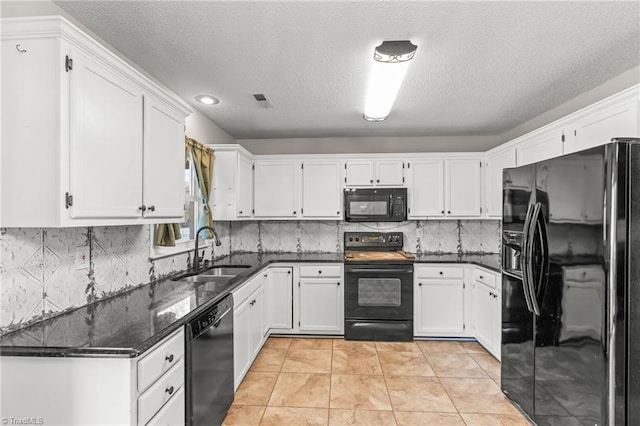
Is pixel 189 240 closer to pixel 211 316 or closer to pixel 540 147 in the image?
pixel 211 316

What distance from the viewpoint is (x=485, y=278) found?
331cm

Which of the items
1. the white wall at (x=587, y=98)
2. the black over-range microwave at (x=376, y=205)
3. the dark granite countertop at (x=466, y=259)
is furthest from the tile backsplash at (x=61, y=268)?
the white wall at (x=587, y=98)

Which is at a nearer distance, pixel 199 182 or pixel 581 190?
pixel 581 190

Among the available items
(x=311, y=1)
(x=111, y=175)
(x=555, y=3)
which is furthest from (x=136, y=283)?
(x=555, y=3)

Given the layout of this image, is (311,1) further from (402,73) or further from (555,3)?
→ (555,3)

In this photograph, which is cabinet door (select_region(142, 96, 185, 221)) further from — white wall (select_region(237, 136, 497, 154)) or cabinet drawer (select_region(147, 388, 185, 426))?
white wall (select_region(237, 136, 497, 154))

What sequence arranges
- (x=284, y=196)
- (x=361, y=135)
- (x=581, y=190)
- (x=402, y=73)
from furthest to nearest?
(x=361, y=135)
(x=284, y=196)
(x=402, y=73)
(x=581, y=190)

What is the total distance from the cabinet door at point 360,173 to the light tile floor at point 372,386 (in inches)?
73.3

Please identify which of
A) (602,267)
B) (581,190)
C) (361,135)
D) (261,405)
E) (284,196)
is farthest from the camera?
(361,135)

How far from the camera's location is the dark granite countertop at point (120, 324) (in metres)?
1.24

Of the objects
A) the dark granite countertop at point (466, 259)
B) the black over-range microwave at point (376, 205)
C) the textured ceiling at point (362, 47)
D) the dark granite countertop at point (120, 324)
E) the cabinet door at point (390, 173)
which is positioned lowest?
the dark granite countertop at point (466, 259)

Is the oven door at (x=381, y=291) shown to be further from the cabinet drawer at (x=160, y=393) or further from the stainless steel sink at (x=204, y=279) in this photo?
the cabinet drawer at (x=160, y=393)

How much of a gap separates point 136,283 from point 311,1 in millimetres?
2077

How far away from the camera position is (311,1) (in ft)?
5.19
